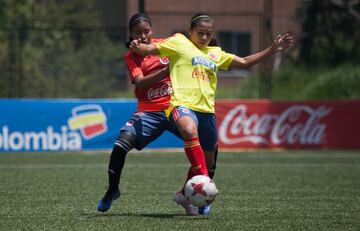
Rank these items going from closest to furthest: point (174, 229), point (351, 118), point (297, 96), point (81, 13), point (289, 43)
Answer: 1. point (174, 229)
2. point (289, 43)
3. point (351, 118)
4. point (297, 96)
5. point (81, 13)

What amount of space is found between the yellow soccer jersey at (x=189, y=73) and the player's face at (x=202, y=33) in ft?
0.21

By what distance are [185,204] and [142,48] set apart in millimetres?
1496

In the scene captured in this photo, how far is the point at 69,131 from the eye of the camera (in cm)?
1756

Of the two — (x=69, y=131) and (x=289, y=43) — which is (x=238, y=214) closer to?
(x=289, y=43)

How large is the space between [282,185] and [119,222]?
4308 mm

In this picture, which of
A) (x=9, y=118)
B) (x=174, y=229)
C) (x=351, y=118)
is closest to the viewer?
(x=174, y=229)

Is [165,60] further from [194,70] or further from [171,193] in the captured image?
[171,193]

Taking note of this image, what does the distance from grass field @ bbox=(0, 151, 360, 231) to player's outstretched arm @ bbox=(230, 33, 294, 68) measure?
1.39 meters

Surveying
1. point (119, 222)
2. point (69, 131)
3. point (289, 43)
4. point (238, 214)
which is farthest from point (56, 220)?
point (69, 131)

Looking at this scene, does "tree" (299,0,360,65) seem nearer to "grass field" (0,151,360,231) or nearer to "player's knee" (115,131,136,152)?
"grass field" (0,151,360,231)

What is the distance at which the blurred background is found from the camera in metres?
21.7

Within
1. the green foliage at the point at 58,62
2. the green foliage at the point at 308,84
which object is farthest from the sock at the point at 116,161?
the green foliage at the point at 308,84

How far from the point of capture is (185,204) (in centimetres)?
828

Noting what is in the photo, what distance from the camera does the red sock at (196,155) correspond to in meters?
7.82
